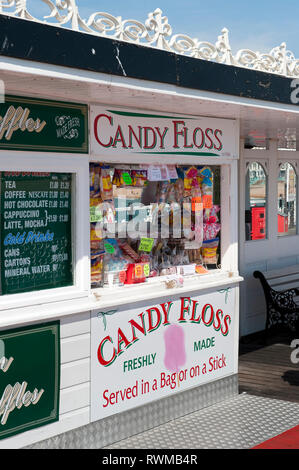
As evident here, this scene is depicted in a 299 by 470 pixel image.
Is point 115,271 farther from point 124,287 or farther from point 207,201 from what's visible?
point 207,201

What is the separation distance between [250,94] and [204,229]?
1473 mm

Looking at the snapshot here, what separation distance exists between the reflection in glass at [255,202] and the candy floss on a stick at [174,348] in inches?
138

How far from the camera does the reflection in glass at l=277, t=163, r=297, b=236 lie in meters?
9.86

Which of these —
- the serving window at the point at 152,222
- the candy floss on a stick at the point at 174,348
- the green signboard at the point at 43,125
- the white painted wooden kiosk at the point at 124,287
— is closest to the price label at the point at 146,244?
the serving window at the point at 152,222

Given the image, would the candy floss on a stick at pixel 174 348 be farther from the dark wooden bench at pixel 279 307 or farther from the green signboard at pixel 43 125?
the dark wooden bench at pixel 279 307

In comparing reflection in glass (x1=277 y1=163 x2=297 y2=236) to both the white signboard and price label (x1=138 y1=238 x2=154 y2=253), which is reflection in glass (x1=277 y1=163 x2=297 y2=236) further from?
price label (x1=138 y1=238 x2=154 y2=253)

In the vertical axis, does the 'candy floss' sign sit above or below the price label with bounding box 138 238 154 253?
below

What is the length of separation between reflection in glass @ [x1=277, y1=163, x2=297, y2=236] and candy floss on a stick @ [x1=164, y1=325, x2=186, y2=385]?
443cm

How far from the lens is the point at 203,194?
6297mm

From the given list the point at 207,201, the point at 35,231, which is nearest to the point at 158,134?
the point at 207,201

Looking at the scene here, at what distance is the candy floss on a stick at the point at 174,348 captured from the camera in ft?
18.7

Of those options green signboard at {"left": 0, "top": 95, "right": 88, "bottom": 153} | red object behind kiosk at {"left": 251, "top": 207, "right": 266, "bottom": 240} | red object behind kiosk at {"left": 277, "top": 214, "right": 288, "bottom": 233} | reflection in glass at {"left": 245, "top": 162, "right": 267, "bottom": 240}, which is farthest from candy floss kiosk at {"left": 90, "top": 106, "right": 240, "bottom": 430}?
red object behind kiosk at {"left": 277, "top": 214, "right": 288, "bottom": 233}

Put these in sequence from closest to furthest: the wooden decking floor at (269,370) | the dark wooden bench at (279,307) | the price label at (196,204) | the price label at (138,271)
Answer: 1. the price label at (138,271)
2. the price label at (196,204)
3. the wooden decking floor at (269,370)
4. the dark wooden bench at (279,307)
